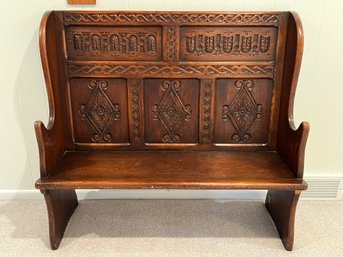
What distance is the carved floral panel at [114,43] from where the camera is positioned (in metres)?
1.75

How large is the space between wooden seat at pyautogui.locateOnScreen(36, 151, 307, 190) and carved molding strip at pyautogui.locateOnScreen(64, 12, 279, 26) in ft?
2.31

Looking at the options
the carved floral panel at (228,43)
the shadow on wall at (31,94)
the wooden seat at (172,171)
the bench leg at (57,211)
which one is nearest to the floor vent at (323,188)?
the wooden seat at (172,171)

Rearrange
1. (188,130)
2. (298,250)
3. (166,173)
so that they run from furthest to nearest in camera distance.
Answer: (188,130)
(298,250)
(166,173)

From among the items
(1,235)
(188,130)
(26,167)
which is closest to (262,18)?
(188,130)

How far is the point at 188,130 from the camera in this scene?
194cm

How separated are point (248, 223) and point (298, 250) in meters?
0.31

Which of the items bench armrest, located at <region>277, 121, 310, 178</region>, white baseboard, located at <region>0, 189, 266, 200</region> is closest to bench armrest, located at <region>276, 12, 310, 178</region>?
bench armrest, located at <region>277, 121, 310, 178</region>

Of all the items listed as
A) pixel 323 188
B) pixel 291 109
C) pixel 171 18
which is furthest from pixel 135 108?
pixel 323 188

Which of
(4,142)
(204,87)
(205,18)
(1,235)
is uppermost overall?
(205,18)

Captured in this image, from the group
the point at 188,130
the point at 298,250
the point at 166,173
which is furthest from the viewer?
the point at 188,130

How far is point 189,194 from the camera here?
88.3 inches

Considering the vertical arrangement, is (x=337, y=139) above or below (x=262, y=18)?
below

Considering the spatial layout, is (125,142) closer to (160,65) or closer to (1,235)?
(160,65)

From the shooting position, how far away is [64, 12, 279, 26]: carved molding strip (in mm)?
1719
